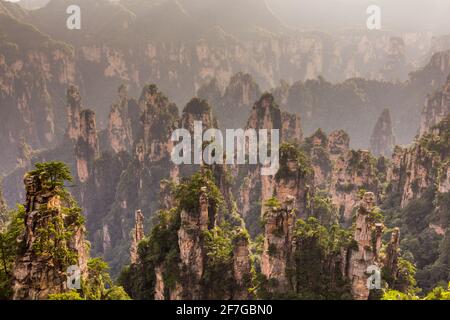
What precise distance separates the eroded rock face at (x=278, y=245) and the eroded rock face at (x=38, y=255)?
12918 millimetres

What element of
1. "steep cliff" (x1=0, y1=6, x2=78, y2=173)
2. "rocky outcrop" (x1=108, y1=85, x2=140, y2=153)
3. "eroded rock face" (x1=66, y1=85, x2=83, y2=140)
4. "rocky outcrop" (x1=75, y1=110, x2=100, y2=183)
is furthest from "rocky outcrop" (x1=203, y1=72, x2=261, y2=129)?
"steep cliff" (x1=0, y1=6, x2=78, y2=173)

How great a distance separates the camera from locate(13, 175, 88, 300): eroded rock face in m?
19.7

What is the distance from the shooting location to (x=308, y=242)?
29375 millimetres

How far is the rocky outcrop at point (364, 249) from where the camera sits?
1060 inches

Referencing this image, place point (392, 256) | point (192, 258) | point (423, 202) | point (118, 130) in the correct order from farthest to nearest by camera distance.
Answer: point (118, 130) < point (423, 202) < point (192, 258) < point (392, 256)

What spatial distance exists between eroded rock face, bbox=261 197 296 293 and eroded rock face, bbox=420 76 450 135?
69.5 metres

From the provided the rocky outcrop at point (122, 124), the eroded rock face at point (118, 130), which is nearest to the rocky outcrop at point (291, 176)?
the rocky outcrop at point (122, 124)

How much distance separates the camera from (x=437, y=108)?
92688 millimetres

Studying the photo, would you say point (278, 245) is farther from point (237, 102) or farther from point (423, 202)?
point (237, 102)

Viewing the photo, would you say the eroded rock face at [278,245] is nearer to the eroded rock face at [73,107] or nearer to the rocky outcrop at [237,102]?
the eroded rock face at [73,107]

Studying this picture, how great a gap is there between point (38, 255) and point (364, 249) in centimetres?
1837

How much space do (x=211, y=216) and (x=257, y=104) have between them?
4268 cm

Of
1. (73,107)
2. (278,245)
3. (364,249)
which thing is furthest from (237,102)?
(364,249)
